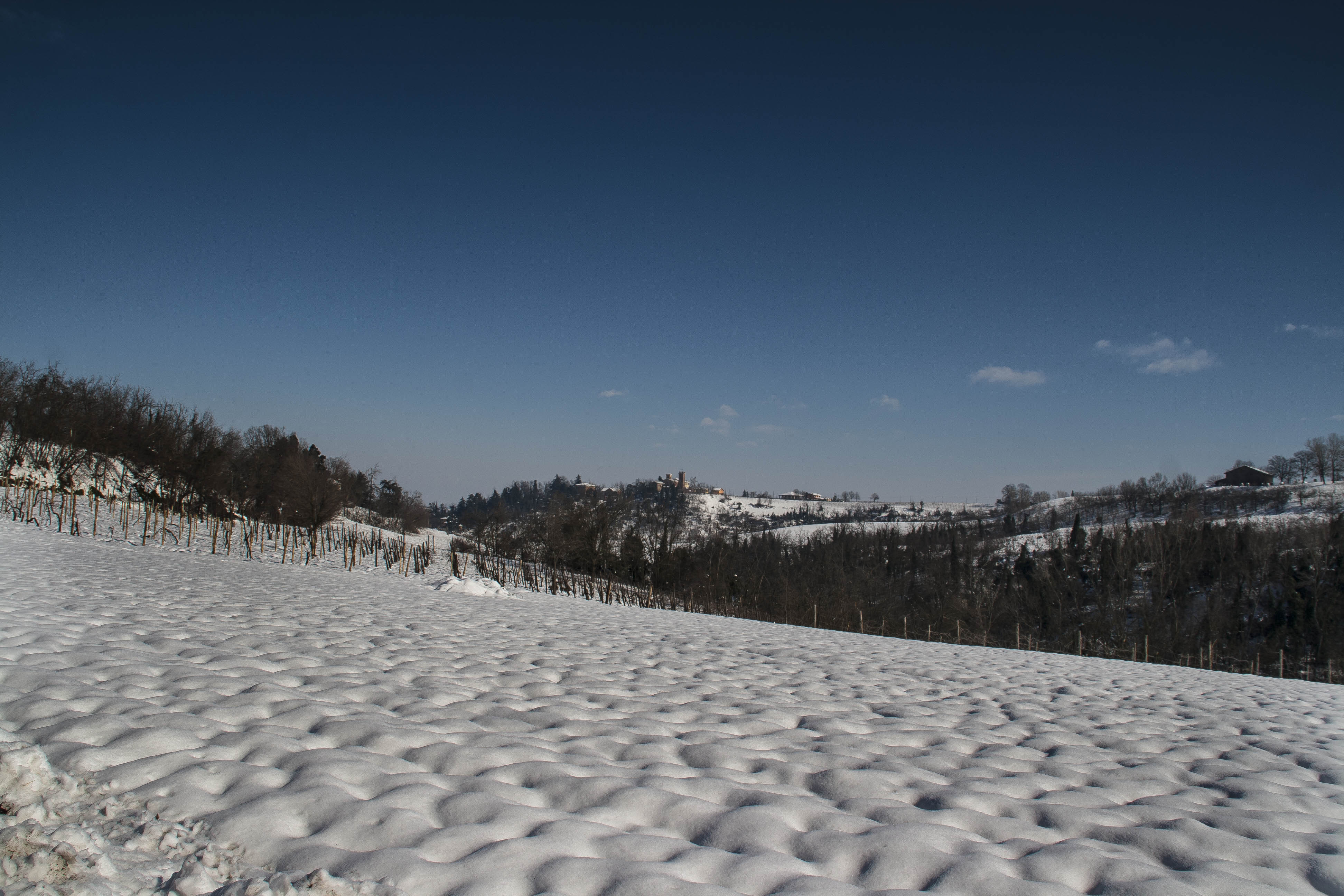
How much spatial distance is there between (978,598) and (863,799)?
179ft

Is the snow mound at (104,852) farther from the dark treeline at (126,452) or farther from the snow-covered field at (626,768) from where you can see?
the dark treeline at (126,452)

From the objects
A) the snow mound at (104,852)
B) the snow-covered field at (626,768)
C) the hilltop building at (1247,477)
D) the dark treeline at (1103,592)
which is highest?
the hilltop building at (1247,477)

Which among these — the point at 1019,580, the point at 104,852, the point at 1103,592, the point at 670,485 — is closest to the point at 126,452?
A: the point at 104,852

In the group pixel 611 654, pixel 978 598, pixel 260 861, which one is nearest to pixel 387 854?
pixel 260 861

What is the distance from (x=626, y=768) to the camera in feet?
10.0

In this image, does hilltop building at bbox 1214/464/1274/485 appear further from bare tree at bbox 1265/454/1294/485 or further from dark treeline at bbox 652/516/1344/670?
dark treeline at bbox 652/516/1344/670

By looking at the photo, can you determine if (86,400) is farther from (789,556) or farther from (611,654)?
(789,556)

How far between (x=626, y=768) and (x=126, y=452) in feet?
104

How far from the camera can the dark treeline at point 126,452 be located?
23469 mm

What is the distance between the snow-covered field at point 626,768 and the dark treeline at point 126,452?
21556 millimetres

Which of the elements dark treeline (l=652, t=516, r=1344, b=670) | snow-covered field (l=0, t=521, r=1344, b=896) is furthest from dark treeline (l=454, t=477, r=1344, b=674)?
snow-covered field (l=0, t=521, r=1344, b=896)

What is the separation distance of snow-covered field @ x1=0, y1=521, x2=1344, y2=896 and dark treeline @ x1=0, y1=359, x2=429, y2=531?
70.7ft

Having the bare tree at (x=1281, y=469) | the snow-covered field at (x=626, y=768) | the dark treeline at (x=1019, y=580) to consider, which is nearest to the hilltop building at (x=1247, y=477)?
the bare tree at (x=1281, y=469)

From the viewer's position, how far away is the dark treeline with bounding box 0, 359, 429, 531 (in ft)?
77.0
